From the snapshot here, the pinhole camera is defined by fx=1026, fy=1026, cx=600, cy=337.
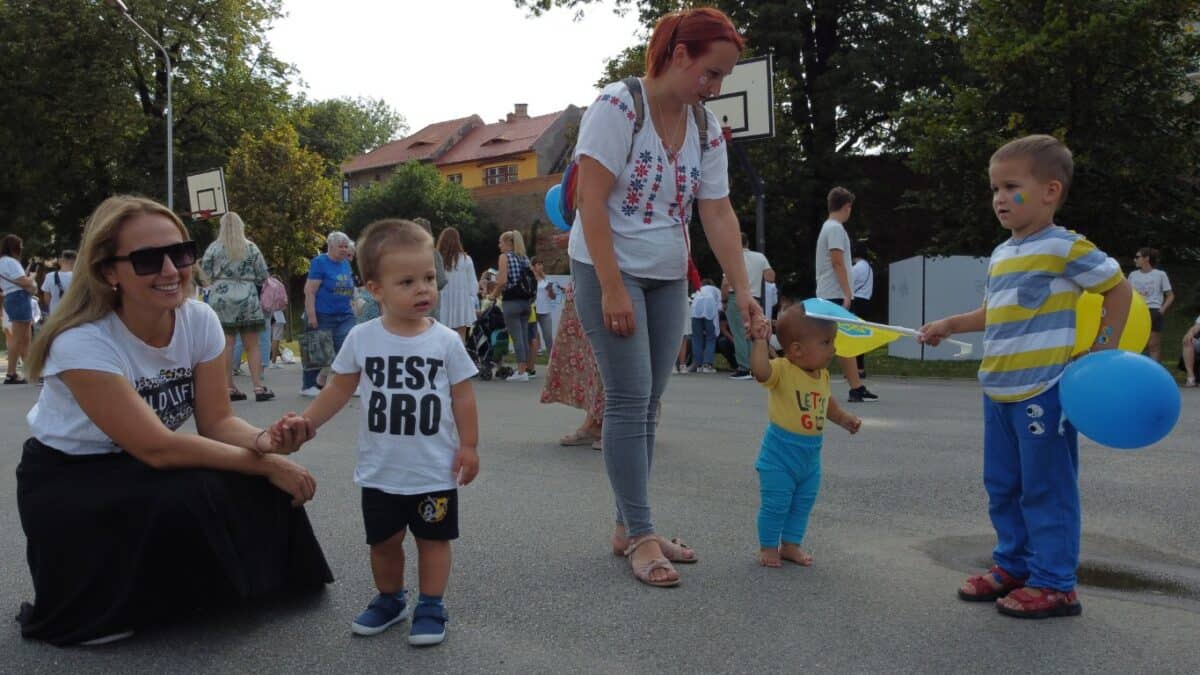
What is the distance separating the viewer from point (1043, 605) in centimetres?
335

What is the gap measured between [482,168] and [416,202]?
1892 cm

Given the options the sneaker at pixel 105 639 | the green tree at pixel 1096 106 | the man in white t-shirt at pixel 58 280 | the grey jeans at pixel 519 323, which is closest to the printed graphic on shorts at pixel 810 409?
the sneaker at pixel 105 639

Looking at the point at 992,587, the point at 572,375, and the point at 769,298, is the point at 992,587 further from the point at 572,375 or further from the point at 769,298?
the point at 769,298

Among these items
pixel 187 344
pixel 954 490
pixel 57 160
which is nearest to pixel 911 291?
pixel 954 490

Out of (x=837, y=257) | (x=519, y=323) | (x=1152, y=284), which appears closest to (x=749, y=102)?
(x=519, y=323)

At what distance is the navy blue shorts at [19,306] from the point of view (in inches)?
525

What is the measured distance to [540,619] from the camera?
3.38 m

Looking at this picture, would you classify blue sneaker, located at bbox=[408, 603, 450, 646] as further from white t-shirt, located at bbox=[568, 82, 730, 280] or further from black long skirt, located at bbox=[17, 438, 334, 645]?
white t-shirt, located at bbox=[568, 82, 730, 280]

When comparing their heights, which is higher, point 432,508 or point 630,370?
point 630,370

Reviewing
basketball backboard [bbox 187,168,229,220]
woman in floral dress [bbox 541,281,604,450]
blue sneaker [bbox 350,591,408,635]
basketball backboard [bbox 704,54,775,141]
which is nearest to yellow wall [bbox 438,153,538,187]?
basketball backboard [bbox 187,168,229,220]

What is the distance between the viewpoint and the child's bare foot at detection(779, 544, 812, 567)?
400 cm

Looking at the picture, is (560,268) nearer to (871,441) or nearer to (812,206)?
(812,206)

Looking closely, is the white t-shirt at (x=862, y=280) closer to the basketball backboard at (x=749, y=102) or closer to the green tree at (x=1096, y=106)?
the basketball backboard at (x=749, y=102)

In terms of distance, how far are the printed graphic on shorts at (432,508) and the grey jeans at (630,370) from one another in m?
0.95
